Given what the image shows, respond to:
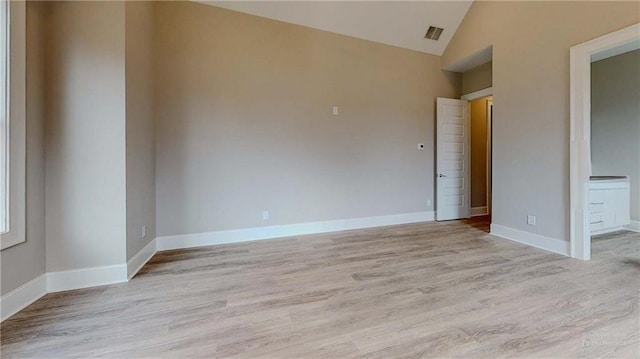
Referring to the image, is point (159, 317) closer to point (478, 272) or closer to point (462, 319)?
point (462, 319)

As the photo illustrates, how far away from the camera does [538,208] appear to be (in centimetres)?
338

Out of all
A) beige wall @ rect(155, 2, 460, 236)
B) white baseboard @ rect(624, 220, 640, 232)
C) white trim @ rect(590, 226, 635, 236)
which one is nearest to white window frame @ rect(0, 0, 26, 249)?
beige wall @ rect(155, 2, 460, 236)

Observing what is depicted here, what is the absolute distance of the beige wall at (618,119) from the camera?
4.18m

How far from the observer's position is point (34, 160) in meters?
2.12

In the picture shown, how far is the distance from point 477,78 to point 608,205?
2838 millimetres

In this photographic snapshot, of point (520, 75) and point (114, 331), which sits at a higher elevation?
point (520, 75)

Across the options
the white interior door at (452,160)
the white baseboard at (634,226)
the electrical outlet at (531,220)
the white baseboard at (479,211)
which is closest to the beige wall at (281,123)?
the white interior door at (452,160)

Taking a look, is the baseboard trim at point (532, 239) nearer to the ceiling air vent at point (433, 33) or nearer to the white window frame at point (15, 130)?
the ceiling air vent at point (433, 33)

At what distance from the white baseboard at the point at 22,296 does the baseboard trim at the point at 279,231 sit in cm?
122

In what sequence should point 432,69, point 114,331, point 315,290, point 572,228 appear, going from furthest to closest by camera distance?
point 432,69 < point 572,228 < point 315,290 < point 114,331

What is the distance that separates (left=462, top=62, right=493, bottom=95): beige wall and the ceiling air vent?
1010mm

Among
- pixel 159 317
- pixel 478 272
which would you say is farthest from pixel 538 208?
pixel 159 317

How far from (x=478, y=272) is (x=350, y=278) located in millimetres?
1279

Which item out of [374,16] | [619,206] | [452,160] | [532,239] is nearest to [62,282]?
[374,16]
